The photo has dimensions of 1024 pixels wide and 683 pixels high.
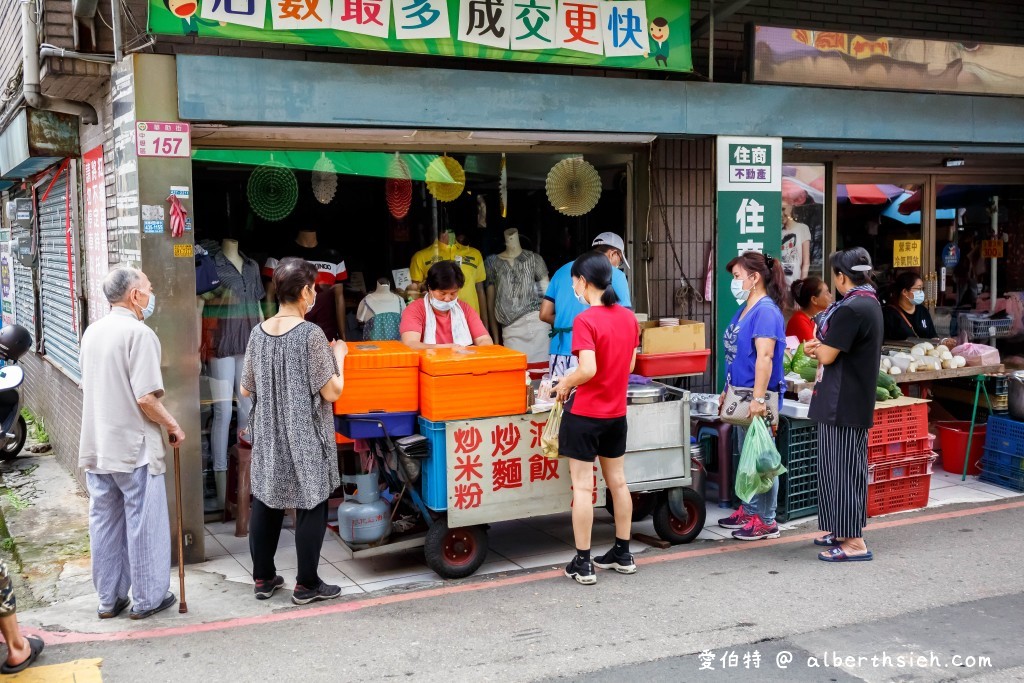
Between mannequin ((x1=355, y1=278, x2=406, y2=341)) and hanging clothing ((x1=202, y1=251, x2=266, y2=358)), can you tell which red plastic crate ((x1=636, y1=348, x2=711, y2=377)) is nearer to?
mannequin ((x1=355, y1=278, x2=406, y2=341))

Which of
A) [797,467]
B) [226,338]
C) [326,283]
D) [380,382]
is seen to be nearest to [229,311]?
[226,338]

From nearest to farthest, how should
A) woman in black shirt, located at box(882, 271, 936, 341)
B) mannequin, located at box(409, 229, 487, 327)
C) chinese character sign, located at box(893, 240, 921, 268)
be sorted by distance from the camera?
mannequin, located at box(409, 229, 487, 327) < woman in black shirt, located at box(882, 271, 936, 341) < chinese character sign, located at box(893, 240, 921, 268)

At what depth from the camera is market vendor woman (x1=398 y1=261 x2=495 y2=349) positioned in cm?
636

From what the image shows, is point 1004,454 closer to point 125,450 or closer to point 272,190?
point 272,190

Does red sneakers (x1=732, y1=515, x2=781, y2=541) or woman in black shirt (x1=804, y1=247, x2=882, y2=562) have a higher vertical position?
woman in black shirt (x1=804, y1=247, x2=882, y2=562)

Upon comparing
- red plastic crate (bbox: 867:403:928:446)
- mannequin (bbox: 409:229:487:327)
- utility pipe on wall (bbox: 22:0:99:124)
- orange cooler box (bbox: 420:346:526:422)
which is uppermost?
utility pipe on wall (bbox: 22:0:99:124)

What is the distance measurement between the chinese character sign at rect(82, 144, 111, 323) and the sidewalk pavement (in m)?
1.58

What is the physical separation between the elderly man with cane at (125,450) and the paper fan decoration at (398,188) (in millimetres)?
2982

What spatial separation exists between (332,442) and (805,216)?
5689mm

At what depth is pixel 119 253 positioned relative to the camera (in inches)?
244

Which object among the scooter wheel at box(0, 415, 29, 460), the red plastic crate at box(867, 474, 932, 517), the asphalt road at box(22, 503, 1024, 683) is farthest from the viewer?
the scooter wheel at box(0, 415, 29, 460)

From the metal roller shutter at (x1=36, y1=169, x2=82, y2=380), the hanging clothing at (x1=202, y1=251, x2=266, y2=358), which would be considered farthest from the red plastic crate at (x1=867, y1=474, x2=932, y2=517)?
the metal roller shutter at (x1=36, y1=169, x2=82, y2=380)

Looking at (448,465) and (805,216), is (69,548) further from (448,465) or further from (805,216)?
(805,216)

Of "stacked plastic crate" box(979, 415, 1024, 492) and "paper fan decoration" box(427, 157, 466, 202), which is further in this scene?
"paper fan decoration" box(427, 157, 466, 202)
